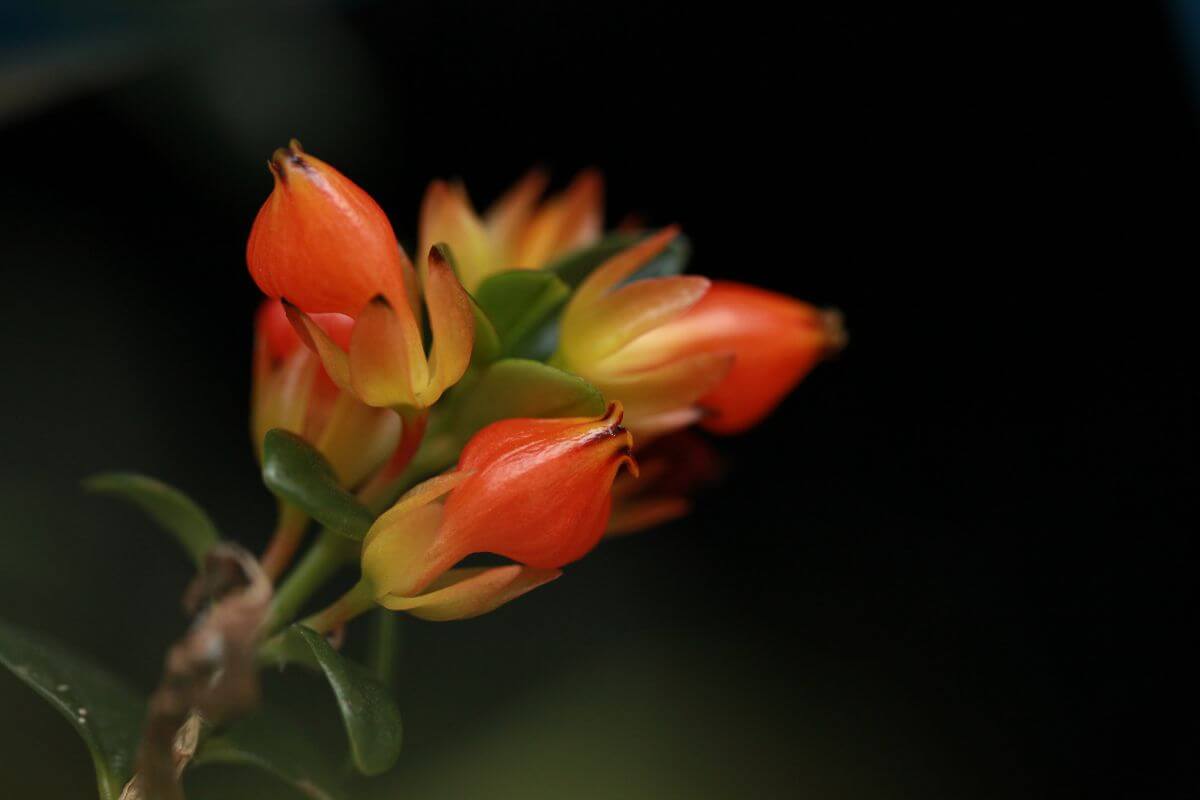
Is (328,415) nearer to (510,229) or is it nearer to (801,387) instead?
(510,229)

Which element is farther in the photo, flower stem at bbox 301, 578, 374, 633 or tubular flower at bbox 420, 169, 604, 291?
tubular flower at bbox 420, 169, 604, 291

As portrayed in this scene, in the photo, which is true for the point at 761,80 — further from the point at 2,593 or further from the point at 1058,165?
the point at 2,593

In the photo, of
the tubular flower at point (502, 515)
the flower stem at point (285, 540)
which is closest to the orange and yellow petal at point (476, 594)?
the tubular flower at point (502, 515)

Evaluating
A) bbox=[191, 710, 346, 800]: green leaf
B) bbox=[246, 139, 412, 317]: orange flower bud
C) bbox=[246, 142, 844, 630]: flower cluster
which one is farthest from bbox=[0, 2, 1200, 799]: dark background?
bbox=[246, 139, 412, 317]: orange flower bud

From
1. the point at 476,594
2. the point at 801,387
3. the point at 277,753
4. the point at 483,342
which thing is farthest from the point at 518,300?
the point at 801,387

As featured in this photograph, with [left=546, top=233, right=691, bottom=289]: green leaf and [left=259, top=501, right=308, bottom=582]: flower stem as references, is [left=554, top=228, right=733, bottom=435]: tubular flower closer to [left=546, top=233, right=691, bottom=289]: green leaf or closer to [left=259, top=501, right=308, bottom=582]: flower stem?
Result: [left=546, top=233, right=691, bottom=289]: green leaf
